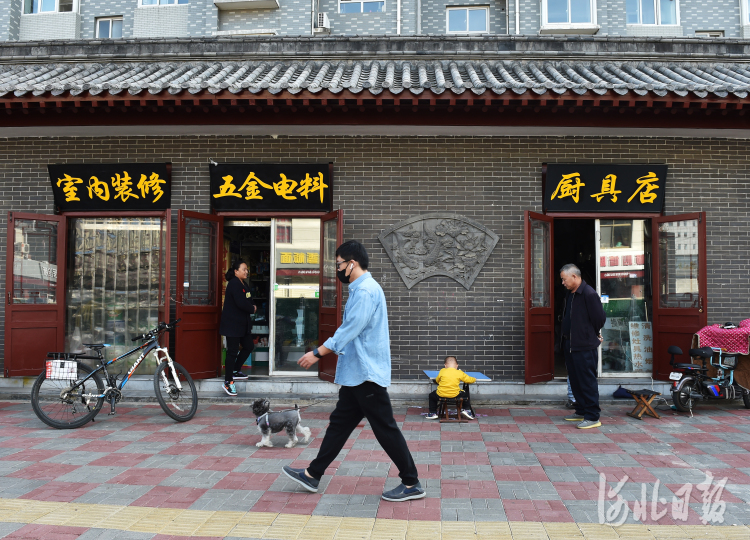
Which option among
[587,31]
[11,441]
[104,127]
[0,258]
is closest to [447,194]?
[104,127]

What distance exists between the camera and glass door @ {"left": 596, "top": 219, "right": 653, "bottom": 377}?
736 centimetres

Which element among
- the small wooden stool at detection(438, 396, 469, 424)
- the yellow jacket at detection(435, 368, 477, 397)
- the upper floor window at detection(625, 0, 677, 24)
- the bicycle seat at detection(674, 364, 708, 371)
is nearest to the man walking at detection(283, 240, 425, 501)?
the yellow jacket at detection(435, 368, 477, 397)

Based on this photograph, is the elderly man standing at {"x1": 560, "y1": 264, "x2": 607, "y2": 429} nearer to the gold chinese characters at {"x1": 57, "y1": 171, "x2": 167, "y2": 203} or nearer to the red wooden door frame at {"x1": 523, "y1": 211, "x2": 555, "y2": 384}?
the red wooden door frame at {"x1": 523, "y1": 211, "x2": 555, "y2": 384}

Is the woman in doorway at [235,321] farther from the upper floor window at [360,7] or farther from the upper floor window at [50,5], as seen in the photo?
the upper floor window at [50,5]

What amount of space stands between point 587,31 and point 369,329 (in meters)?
15.3

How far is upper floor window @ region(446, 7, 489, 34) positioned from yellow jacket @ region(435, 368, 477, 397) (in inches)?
489

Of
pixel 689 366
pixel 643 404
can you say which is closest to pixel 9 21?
pixel 643 404

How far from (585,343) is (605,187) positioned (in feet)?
8.10

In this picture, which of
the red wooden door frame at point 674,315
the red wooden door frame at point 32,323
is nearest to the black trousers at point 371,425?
the red wooden door frame at point 674,315

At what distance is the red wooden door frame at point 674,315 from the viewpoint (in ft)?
21.7

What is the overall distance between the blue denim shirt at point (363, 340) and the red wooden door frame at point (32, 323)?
5395 mm

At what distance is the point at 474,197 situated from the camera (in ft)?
23.3

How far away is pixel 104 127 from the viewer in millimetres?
7207

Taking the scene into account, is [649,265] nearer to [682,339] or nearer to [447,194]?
[682,339]
